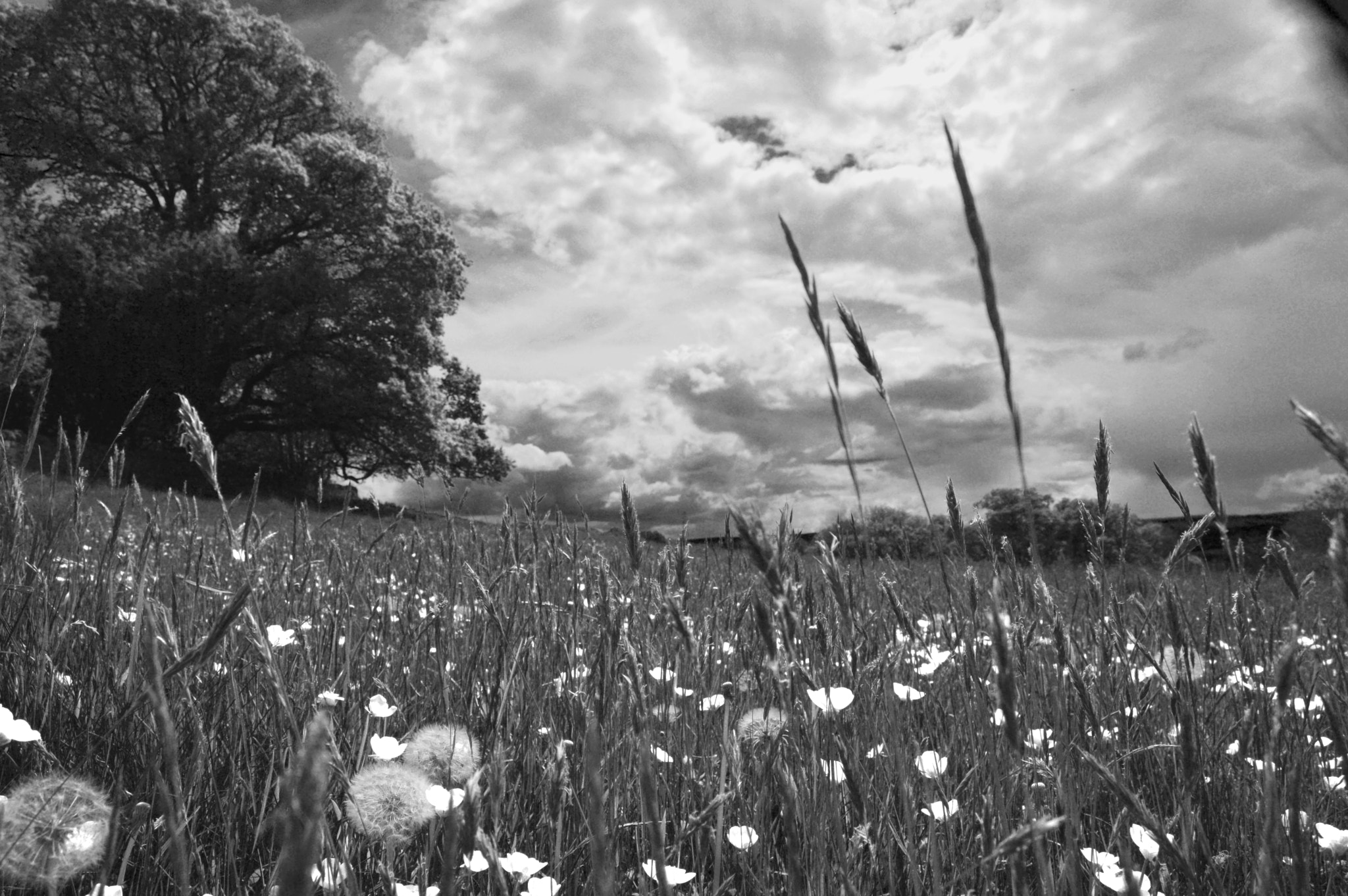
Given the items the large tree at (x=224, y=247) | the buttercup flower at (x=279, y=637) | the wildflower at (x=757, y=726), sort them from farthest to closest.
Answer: the large tree at (x=224, y=247) < the buttercup flower at (x=279, y=637) < the wildflower at (x=757, y=726)

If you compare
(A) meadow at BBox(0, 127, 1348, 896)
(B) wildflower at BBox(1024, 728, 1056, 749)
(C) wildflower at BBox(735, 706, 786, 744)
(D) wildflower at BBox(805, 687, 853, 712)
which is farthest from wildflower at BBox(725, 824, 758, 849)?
(B) wildflower at BBox(1024, 728, 1056, 749)

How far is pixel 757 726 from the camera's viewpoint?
2.06 metres

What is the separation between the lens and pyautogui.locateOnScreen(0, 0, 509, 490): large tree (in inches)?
945

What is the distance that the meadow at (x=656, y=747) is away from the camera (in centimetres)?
108

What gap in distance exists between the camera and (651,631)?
117 inches

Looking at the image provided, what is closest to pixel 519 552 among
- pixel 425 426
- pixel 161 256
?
pixel 425 426

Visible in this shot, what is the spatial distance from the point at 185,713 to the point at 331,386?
78.0 feet

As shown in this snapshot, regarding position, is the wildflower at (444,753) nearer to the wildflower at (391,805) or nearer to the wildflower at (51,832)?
the wildflower at (391,805)

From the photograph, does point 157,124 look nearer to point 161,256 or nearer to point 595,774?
point 161,256

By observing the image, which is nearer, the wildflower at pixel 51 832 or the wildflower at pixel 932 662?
the wildflower at pixel 51 832

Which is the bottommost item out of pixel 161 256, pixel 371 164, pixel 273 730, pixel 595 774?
pixel 273 730

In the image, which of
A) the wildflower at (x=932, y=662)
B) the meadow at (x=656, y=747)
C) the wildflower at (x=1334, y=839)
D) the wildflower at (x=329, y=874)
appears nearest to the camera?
the meadow at (x=656, y=747)

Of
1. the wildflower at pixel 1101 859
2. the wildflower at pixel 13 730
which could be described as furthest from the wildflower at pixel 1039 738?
the wildflower at pixel 13 730

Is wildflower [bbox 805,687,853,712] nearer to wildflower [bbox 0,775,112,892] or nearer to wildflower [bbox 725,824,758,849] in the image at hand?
wildflower [bbox 725,824,758,849]
